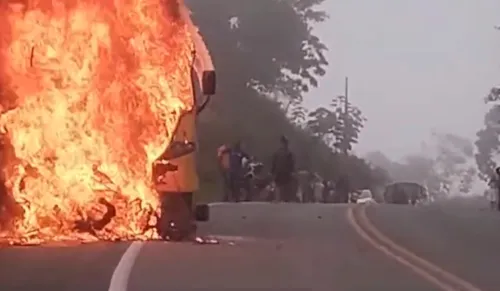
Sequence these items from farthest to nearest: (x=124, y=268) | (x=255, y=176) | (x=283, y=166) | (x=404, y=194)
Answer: (x=404, y=194), (x=255, y=176), (x=283, y=166), (x=124, y=268)

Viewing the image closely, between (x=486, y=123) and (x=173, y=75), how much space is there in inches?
3666

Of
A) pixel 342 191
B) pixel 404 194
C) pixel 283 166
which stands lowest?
pixel 404 194

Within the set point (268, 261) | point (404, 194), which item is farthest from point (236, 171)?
point (404, 194)

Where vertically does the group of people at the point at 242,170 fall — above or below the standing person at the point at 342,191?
above

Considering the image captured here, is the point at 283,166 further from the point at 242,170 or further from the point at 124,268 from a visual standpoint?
the point at 124,268

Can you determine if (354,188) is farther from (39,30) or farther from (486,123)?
(39,30)

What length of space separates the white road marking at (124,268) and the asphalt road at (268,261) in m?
0.09

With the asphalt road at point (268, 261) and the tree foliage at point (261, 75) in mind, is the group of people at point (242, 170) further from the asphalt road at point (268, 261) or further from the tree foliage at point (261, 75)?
the tree foliage at point (261, 75)

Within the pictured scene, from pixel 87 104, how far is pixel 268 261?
487cm

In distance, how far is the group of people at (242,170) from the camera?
41.4 metres

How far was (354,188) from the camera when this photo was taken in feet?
288

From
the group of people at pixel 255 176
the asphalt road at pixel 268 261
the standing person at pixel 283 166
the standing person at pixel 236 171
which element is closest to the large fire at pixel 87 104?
the asphalt road at pixel 268 261

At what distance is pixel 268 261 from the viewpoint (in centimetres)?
1923

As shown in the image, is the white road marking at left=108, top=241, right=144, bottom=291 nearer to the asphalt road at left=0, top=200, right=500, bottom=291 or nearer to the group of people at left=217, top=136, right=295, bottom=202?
the asphalt road at left=0, top=200, right=500, bottom=291
